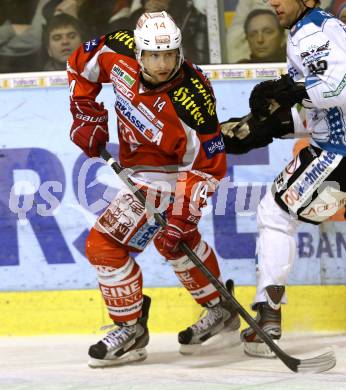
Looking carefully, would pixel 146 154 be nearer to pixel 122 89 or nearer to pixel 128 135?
pixel 128 135

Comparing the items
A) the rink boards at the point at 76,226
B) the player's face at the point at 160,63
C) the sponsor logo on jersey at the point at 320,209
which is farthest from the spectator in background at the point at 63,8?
the sponsor logo on jersey at the point at 320,209

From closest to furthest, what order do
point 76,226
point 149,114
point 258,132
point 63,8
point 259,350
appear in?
point 149,114, point 259,350, point 258,132, point 76,226, point 63,8

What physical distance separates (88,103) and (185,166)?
506 millimetres

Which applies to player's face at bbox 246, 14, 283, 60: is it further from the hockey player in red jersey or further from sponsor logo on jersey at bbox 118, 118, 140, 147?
sponsor logo on jersey at bbox 118, 118, 140, 147

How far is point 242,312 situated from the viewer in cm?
467

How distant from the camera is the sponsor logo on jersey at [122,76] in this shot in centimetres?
478

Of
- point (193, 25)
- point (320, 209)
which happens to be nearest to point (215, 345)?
point (320, 209)

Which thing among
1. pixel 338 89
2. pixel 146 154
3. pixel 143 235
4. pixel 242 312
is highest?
pixel 338 89

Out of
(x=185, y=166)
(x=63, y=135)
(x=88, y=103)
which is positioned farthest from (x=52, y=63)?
(x=185, y=166)

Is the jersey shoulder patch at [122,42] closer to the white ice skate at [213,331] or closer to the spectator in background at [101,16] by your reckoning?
the spectator in background at [101,16]

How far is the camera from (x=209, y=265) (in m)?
5.05

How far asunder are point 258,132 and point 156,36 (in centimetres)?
72

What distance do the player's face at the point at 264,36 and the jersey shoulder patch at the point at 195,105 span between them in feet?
3.28

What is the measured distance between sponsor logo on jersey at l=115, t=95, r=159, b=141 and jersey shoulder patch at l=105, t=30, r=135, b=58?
0.60ft
